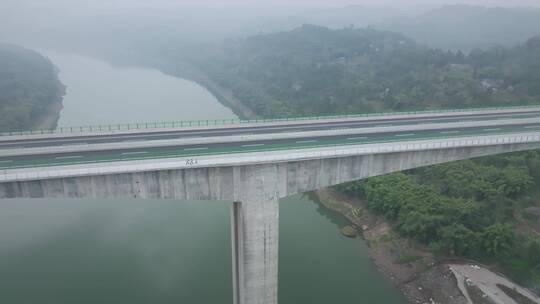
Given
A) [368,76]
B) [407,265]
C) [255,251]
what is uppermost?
[368,76]

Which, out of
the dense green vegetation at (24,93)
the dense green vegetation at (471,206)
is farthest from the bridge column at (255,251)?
A: the dense green vegetation at (24,93)

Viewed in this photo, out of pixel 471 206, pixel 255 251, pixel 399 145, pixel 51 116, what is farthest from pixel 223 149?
pixel 51 116

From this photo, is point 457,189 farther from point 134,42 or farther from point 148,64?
point 134,42

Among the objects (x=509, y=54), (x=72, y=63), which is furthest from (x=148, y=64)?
(x=509, y=54)

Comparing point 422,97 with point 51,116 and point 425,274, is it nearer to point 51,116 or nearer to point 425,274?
point 425,274

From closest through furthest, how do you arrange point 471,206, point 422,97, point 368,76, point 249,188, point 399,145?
1. point 249,188
2. point 399,145
3. point 471,206
4. point 422,97
5. point 368,76

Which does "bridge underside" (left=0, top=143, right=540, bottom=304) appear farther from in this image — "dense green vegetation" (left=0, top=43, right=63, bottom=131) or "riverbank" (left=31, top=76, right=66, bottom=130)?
"riverbank" (left=31, top=76, right=66, bottom=130)

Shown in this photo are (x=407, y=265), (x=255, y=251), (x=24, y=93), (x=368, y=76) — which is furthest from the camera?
(x=368, y=76)
